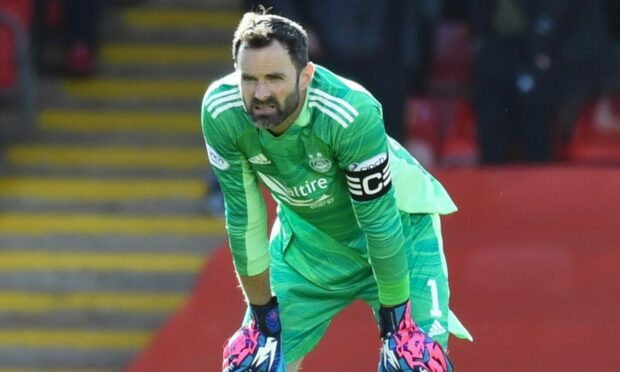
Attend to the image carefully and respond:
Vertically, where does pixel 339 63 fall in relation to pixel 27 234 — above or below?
above

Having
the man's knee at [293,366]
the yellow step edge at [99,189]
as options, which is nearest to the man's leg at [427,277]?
the man's knee at [293,366]

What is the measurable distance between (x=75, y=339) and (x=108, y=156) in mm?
1473

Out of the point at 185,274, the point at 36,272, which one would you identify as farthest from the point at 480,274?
the point at 36,272

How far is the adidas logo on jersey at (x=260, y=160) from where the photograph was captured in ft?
19.4

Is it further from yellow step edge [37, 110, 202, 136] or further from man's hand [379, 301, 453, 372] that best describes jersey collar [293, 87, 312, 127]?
yellow step edge [37, 110, 202, 136]

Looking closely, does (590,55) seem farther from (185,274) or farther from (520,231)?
(185,274)

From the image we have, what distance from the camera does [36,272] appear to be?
1045cm

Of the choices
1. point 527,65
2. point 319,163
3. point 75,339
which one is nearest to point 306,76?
point 319,163

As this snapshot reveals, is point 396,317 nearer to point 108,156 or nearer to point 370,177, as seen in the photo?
point 370,177

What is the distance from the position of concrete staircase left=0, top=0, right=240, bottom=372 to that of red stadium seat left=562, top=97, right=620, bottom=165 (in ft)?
7.17

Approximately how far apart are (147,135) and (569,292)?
3.84 metres

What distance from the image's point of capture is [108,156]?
36.6ft

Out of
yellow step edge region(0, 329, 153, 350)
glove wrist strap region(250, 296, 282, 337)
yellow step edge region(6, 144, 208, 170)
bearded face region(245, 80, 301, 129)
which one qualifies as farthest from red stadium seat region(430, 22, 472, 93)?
bearded face region(245, 80, 301, 129)

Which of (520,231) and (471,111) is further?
(471,111)
